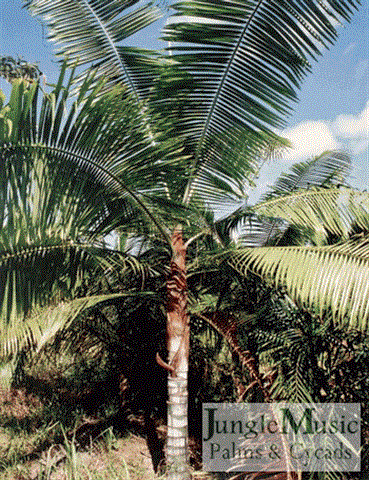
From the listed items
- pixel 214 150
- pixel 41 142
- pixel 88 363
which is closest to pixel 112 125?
pixel 41 142

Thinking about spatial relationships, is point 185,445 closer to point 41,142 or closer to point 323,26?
point 41,142

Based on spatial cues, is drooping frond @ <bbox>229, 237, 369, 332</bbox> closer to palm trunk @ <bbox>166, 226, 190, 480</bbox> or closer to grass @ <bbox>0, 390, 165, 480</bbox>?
palm trunk @ <bbox>166, 226, 190, 480</bbox>

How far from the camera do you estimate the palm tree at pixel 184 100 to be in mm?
2391

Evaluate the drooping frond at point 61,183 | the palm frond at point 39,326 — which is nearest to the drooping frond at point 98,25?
the drooping frond at point 61,183

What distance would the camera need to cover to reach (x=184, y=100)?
285cm

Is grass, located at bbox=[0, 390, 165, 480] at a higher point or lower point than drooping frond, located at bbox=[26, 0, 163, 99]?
lower

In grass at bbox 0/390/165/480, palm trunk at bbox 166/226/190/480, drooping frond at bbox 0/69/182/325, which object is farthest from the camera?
grass at bbox 0/390/165/480

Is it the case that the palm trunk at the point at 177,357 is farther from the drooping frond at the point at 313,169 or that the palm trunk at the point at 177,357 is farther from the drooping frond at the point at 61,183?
the drooping frond at the point at 313,169

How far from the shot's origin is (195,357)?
457 cm

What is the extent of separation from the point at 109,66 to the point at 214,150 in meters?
1.02

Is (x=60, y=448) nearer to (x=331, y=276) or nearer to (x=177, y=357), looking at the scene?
(x=177, y=357)

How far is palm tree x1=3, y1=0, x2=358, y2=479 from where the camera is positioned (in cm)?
239

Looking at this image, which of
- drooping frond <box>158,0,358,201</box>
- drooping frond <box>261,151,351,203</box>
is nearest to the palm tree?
drooping frond <box>158,0,358,201</box>

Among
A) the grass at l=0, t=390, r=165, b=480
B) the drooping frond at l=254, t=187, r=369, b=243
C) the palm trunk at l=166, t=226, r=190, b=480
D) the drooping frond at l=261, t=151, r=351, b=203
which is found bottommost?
the grass at l=0, t=390, r=165, b=480
